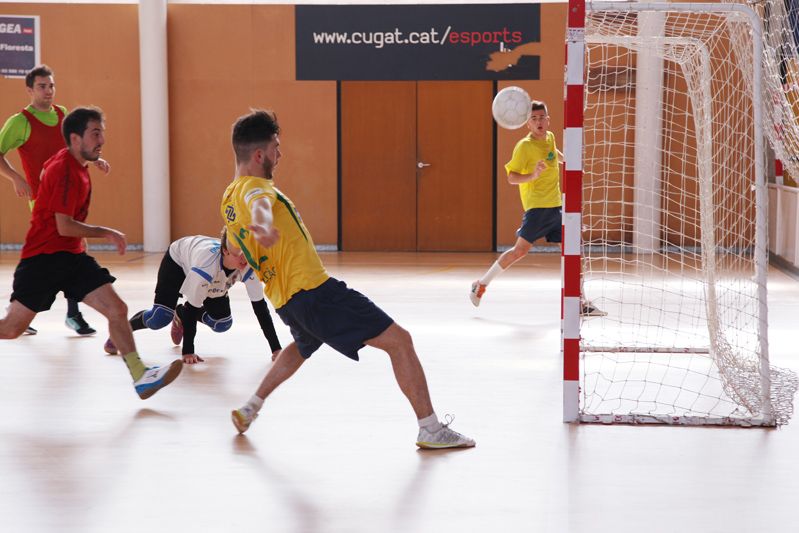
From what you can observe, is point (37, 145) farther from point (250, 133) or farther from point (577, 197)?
point (577, 197)

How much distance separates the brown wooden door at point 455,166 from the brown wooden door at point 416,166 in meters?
0.01

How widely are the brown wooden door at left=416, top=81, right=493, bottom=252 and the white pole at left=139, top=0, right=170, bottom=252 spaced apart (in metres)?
3.51

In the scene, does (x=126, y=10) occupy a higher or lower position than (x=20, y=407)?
higher

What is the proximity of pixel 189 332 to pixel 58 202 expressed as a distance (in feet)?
4.91

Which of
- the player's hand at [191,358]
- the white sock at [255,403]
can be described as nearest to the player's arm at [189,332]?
the player's hand at [191,358]

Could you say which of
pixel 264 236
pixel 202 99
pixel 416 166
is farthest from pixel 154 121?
pixel 264 236

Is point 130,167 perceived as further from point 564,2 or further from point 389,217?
point 564,2

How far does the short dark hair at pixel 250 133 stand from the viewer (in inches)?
176

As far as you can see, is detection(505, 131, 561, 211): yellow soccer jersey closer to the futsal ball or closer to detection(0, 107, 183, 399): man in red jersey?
the futsal ball

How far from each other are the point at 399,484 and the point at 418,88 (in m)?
10.7

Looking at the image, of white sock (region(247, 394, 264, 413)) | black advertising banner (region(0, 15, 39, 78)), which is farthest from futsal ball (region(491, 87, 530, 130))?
black advertising banner (region(0, 15, 39, 78))

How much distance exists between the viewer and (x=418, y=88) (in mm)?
14281

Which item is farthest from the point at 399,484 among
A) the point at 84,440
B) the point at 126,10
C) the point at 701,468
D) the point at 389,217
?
the point at 126,10

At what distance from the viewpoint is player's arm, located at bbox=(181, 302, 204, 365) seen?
A: 6.53m
